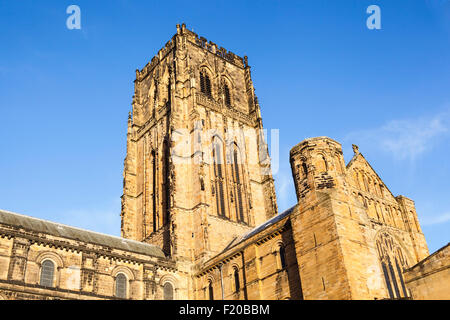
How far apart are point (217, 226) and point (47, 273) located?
1558 cm

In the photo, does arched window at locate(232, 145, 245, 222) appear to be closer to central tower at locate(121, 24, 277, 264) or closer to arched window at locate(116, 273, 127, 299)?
central tower at locate(121, 24, 277, 264)

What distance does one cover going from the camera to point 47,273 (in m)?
29.8

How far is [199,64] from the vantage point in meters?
52.8

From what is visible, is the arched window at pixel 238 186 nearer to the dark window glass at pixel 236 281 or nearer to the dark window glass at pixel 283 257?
the dark window glass at pixel 236 281

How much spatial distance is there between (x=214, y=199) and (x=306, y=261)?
18.0 meters

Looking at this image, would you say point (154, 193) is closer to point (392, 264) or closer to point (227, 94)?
point (227, 94)

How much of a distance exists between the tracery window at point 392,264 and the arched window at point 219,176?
647 inches

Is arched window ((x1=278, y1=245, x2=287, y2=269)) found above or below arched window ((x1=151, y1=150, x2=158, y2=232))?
below

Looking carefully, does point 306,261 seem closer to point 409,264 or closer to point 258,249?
point 258,249

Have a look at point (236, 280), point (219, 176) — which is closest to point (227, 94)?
point (219, 176)

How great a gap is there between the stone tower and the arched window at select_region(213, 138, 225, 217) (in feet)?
48.1

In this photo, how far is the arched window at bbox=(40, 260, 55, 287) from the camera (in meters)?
29.4

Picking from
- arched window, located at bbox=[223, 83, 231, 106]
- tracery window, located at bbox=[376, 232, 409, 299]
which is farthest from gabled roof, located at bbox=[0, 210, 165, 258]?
arched window, located at bbox=[223, 83, 231, 106]
